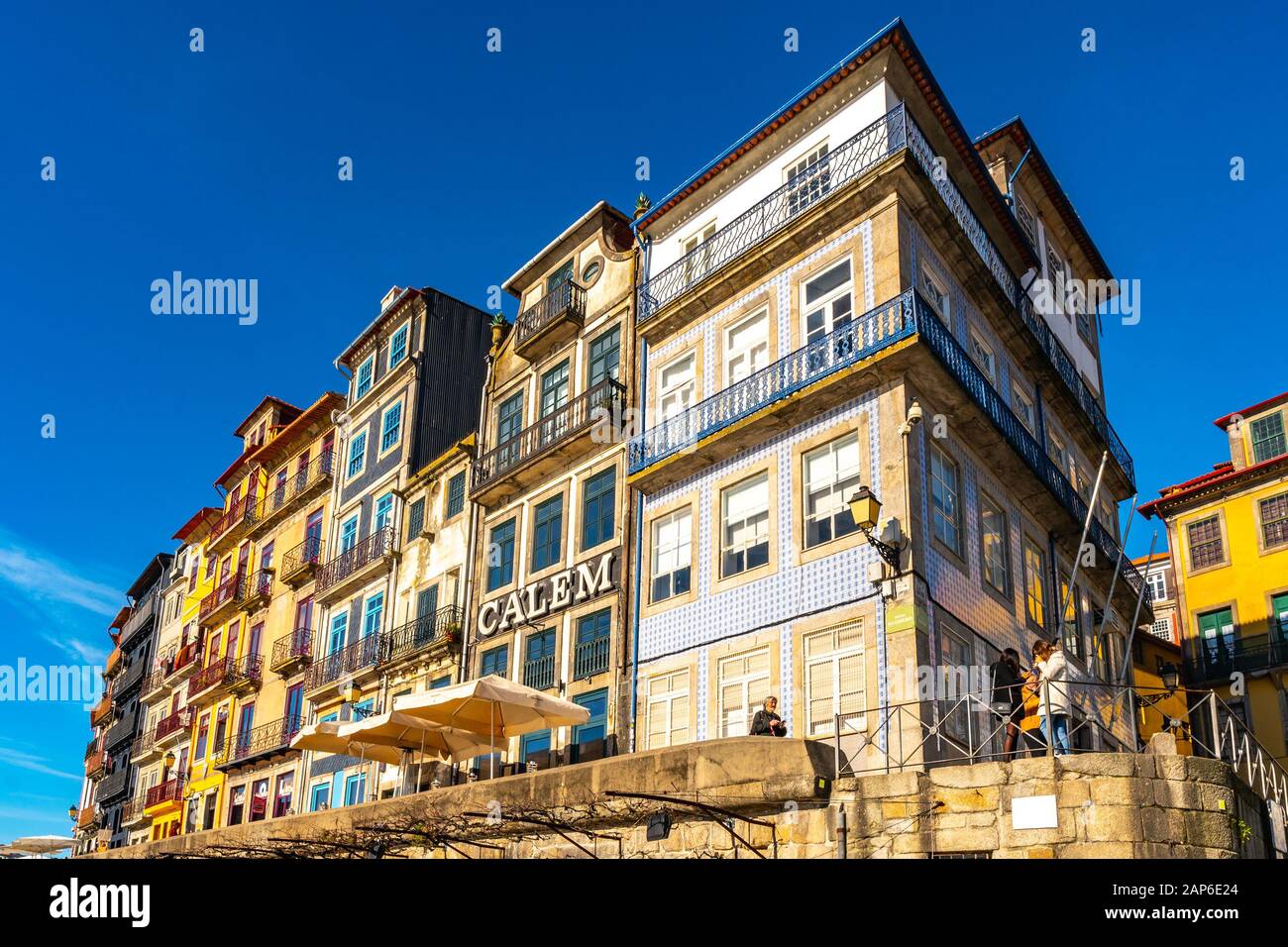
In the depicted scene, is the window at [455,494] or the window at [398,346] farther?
the window at [398,346]

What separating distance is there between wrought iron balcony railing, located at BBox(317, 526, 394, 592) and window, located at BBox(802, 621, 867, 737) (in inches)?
611

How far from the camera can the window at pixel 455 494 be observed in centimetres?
2759

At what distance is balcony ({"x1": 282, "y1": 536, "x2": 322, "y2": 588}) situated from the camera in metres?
A: 33.0

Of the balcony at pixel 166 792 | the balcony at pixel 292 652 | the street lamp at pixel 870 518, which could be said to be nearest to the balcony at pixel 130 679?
the balcony at pixel 166 792

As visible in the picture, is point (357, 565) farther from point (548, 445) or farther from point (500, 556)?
point (548, 445)

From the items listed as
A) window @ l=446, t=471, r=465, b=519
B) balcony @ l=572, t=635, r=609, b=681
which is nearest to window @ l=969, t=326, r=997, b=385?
balcony @ l=572, t=635, r=609, b=681

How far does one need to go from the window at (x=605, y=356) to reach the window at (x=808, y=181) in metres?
4.95

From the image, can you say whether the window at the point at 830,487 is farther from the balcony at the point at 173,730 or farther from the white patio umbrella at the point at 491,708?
the balcony at the point at 173,730

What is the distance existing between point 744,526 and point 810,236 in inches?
194

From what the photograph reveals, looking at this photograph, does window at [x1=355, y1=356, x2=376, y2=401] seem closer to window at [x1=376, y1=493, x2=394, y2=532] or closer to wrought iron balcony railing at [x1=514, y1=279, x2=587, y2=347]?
window at [x1=376, y1=493, x2=394, y2=532]

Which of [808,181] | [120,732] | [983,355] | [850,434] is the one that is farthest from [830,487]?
[120,732]

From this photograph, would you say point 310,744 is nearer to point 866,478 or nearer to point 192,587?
point 866,478

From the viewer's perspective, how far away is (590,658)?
21172 mm

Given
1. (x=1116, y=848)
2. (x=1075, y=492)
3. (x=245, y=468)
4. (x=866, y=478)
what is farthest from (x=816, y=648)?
(x=245, y=468)
